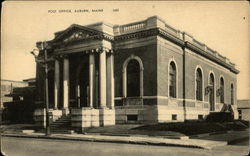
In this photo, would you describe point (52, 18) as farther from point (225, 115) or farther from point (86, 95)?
point (225, 115)

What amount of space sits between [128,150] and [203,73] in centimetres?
2162

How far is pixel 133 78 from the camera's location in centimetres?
2656

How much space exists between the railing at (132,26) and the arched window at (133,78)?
2644 millimetres

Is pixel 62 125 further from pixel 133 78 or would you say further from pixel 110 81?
pixel 133 78

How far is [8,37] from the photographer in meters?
16.1

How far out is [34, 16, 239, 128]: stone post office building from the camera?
2492 cm

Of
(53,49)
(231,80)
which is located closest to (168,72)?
(53,49)

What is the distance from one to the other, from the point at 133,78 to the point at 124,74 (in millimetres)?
851

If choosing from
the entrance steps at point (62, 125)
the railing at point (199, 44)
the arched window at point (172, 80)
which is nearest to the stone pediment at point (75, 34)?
the entrance steps at point (62, 125)

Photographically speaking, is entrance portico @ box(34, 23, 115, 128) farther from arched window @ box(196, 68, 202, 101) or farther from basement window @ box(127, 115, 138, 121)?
arched window @ box(196, 68, 202, 101)

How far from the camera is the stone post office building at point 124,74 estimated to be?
981 inches

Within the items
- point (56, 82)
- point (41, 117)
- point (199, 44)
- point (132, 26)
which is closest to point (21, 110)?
point (56, 82)

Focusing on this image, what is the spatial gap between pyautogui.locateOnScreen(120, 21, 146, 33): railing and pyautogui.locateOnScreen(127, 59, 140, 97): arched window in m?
2.64

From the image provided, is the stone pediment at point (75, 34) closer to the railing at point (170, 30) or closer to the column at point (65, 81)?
the column at point (65, 81)
